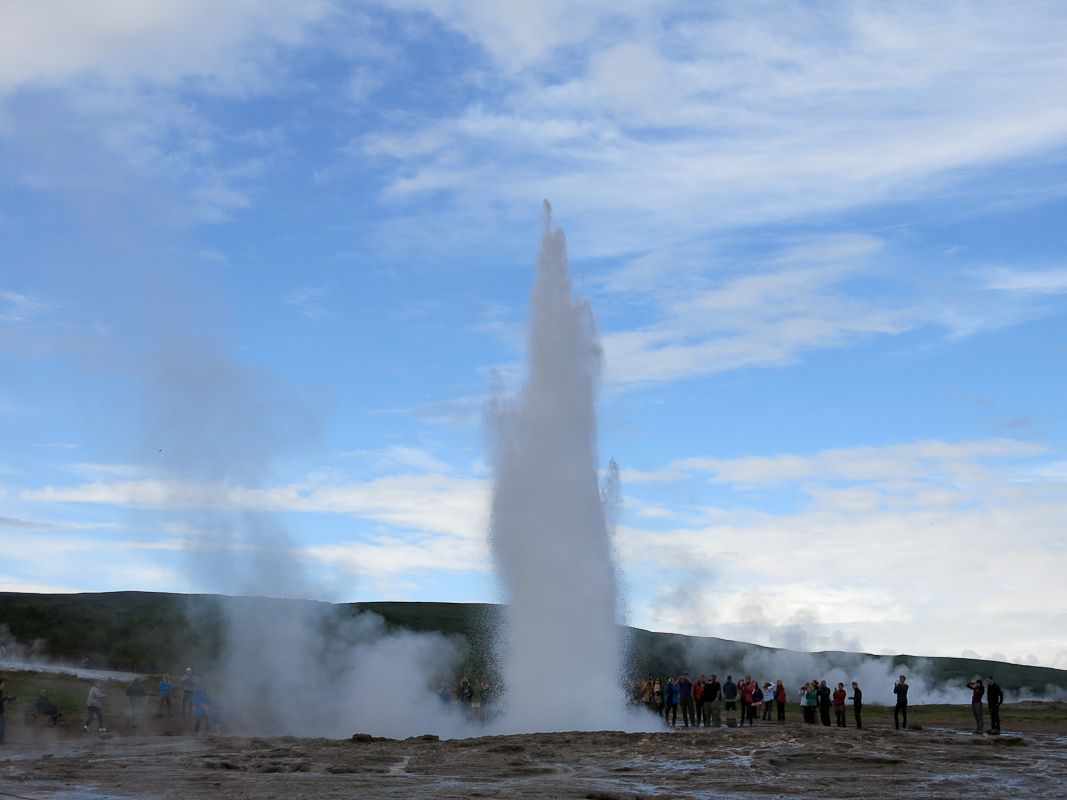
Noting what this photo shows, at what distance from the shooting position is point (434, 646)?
3709cm

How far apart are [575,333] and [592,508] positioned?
17.9ft

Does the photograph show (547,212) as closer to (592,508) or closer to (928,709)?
(592,508)

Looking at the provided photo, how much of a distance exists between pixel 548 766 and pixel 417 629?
8522cm

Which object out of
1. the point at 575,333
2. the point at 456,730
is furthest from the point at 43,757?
the point at 575,333

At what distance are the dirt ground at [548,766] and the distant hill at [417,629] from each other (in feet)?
15.5

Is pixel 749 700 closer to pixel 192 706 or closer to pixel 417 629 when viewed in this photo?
pixel 192 706

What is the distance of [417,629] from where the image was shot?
99625mm

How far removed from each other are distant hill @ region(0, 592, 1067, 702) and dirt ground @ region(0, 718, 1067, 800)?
185 inches

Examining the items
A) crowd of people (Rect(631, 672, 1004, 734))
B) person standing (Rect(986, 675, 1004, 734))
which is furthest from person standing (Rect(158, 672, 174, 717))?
person standing (Rect(986, 675, 1004, 734))

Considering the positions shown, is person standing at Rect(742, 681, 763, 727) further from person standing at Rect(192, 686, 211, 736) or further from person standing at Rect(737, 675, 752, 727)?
person standing at Rect(192, 686, 211, 736)

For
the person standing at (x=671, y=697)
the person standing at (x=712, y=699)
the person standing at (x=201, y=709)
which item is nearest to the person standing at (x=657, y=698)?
the person standing at (x=671, y=697)

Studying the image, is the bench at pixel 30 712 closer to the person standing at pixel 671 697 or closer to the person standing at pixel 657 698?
the person standing at pixel 671 697

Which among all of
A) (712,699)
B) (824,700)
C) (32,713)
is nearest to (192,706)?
(32,713)

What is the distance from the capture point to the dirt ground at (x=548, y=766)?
14.3 meters
